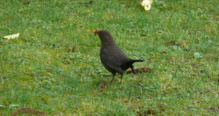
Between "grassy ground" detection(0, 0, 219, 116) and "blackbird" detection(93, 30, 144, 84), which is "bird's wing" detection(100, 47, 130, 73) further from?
"grassy ground" detection(0, 0, 219, 116)

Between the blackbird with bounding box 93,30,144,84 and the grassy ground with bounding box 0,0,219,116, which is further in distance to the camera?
the blackbird with bounding box 93,30,144,84

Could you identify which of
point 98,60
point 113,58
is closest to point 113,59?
point 113,58

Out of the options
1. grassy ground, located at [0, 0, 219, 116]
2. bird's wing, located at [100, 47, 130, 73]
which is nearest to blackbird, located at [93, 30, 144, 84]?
bird's wing, located at [100, 47, 130, 73]

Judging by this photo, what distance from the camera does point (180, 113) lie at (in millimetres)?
4773

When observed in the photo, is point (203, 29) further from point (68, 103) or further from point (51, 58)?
point (68, 103)

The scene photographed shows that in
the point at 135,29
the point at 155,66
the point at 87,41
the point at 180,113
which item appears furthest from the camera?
the point at 135,29

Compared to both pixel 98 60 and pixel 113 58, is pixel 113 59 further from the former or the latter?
pixel 98 60

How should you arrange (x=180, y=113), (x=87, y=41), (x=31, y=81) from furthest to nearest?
(x=87, y=41), (x=31, y=81), (x=180, y=113)

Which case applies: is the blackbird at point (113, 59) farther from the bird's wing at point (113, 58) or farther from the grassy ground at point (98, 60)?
the grassy ground at point (98, 60)

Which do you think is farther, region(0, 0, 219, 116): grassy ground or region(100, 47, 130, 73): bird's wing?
region(100, 47, 130, 73): bird's wing

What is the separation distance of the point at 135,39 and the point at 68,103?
3.41 m

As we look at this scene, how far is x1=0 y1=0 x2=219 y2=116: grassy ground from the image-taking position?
4.82 m

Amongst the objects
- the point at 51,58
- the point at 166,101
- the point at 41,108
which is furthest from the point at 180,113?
the point at 51,58

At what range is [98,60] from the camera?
21.6 feet
